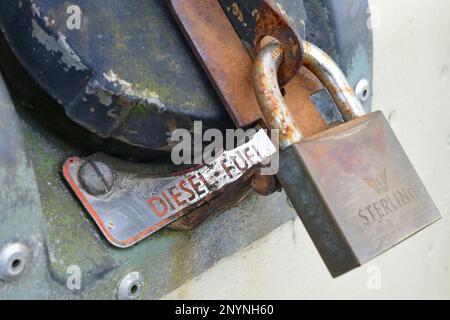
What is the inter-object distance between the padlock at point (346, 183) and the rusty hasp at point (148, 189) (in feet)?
0.17

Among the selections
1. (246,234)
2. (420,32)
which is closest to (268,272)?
(246,234)

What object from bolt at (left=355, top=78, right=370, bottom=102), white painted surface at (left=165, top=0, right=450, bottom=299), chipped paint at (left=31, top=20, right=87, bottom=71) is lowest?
white painted surface at (left=165, top=0, right=450, bottom=299)

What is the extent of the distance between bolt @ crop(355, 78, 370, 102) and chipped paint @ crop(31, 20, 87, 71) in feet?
1.38

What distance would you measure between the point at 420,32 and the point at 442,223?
42 cm

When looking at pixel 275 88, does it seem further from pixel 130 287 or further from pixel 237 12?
pixel 130 287

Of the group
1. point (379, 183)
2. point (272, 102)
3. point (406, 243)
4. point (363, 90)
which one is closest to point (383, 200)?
point (379, 183)

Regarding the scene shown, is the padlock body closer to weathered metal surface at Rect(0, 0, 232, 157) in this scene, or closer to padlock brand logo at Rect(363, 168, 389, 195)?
padlock brand logo at Rect(363, 168, 389, 195)

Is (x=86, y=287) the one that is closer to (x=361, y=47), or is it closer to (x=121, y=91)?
(x=121, y=91)

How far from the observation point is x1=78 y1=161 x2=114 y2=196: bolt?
0.61 meters

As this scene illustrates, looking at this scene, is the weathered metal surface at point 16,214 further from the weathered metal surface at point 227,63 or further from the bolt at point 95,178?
the weathered metal surface at point 227,63

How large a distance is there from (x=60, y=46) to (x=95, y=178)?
0.42 ft

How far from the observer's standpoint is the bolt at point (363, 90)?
87 centimetres

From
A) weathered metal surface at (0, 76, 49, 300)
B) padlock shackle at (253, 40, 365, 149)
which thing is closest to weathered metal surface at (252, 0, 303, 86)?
padlock shackle at (253, 40, 365, 149)

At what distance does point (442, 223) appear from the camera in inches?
51.6
